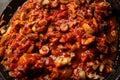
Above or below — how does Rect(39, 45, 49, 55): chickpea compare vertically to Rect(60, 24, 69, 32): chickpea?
below

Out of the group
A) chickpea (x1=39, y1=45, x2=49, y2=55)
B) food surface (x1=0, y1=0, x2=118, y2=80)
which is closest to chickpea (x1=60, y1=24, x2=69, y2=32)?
food surface (x1=0, y1=0, x2=118, y2=80)

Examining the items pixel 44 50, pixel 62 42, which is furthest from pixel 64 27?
pixel 44 50

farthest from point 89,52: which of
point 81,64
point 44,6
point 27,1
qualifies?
→ point 27,1

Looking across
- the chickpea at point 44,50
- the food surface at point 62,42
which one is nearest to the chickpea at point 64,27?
the food surface at point 62,42

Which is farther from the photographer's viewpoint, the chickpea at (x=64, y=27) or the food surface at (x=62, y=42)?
the chickpea at (x=64, y=27)

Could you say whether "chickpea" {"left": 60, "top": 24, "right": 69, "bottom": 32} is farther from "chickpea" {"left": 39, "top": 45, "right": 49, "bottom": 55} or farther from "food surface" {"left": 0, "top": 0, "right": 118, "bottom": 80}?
"chickpea" {"left": 39, "top": 45, "right": 49, "bottom": 55}

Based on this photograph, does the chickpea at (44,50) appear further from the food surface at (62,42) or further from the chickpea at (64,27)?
the chickpea at (64,27)

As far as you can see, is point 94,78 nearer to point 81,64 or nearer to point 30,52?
point 81,64

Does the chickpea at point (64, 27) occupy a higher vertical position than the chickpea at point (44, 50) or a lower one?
higher
